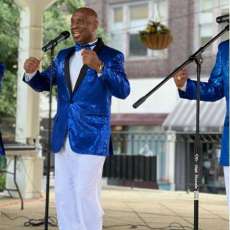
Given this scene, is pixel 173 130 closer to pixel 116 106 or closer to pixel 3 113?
pixel 116 106

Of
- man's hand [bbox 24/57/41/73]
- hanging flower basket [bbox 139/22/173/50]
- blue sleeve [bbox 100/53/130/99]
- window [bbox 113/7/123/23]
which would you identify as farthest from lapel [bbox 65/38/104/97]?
window [bbox 113/7/123/23]

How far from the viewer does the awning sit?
14.7 m

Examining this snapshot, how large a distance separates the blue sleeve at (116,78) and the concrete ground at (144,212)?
2056 mm

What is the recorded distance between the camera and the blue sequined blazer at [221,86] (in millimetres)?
3148

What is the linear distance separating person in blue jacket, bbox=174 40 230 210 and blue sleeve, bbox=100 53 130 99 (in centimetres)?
32

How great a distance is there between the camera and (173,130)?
15.4 meters

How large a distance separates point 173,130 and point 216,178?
1939mm

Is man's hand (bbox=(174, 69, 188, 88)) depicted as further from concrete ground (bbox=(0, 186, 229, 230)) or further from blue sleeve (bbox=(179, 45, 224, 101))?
concrete ground (bbox=(0, 186, 229, 230))

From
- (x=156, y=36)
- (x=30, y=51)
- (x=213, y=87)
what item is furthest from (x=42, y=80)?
(x=156, y=36)

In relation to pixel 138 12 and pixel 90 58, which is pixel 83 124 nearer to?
pixel 90 58

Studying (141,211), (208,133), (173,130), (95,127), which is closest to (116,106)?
(173,130)

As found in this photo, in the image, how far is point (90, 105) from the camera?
3.55 m

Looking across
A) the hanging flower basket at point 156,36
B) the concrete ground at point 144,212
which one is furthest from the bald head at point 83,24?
the hanging flower basket at point 156,36

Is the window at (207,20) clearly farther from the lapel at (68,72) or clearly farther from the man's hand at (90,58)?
the man's hand at (90,58)
